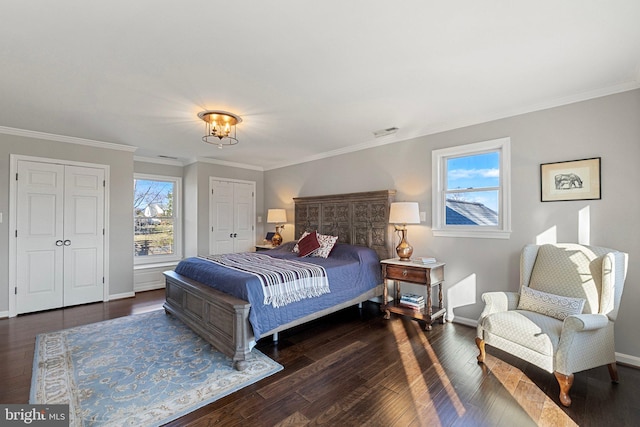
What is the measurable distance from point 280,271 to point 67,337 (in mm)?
2421

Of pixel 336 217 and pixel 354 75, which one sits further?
pixel 336 217

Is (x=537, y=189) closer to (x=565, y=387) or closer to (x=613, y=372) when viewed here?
(x=613, y=372)

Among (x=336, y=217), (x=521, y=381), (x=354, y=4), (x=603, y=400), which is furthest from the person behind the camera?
(x=336, y=217)

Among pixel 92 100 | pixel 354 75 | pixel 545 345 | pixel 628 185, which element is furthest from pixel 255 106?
pixel 628 185

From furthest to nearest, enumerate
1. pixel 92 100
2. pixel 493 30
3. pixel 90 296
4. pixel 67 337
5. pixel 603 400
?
pixel 90 296 → pixel 67 337 → pixel 92 100 → pixel 603 400 → pixel 493 30

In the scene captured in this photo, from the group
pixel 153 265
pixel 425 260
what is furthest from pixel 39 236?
pixel 425 260

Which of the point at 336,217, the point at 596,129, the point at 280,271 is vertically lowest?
the point at 280,271

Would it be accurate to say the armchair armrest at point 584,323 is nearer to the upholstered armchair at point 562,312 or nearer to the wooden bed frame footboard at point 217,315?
the upholstered armchair at point 562,312

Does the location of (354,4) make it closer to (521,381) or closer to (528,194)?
(528,194)

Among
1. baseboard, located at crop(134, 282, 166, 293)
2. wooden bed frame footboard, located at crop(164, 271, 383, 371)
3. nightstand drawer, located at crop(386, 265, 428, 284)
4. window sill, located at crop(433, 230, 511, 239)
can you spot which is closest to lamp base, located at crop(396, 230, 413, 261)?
nightstand drawer, located at crop(386, 265, 428, 284)

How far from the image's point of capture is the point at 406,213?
3623 millimetres

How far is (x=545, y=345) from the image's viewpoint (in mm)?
2078

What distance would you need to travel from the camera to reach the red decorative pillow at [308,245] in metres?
4.16

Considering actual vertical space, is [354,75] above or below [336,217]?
above
